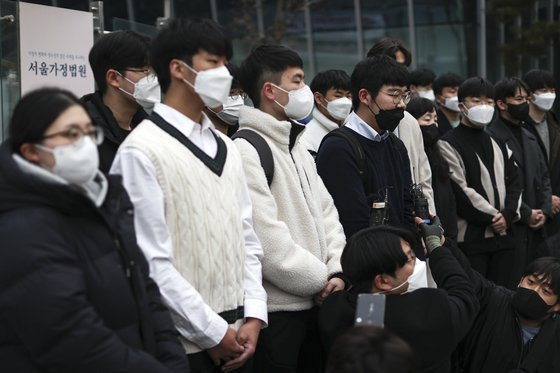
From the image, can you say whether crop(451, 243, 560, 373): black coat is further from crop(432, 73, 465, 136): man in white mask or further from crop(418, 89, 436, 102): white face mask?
crop(418, 89, 436, 102): white face mask

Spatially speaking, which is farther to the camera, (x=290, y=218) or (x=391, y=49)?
(x=391, y=49)

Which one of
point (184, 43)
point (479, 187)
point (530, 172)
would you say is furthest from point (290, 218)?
point (530, 172)

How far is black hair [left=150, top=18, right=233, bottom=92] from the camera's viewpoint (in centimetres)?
394

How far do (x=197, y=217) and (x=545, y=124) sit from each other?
5.87 m

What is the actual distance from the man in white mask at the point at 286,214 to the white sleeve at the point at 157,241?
821 mm

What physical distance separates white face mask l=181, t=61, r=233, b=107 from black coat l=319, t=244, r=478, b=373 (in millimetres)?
1086

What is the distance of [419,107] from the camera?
716 centimetres

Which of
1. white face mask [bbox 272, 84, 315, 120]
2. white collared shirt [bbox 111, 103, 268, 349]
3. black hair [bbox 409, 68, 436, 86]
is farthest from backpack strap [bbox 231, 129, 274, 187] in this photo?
black hair [bbox 409, 68, 436, 86]

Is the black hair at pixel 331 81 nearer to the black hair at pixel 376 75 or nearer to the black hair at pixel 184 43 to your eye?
the black hair at pixel 376 75

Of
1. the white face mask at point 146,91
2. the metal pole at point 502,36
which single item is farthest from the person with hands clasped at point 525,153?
the metal pole at point 502,36

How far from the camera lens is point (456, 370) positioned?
18.1ft

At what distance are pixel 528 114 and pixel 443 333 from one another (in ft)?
15.8

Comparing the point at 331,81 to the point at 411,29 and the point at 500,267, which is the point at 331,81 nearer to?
the point at 500,267

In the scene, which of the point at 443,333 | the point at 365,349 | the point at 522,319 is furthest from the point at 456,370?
the point at 365,349
